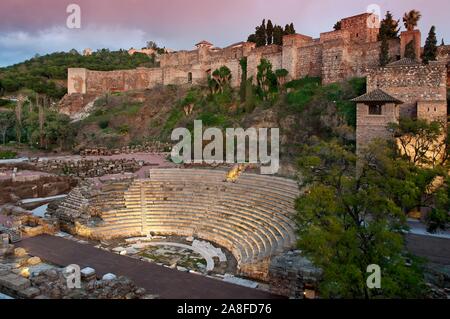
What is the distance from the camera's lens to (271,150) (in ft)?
86.8

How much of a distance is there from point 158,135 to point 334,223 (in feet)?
108

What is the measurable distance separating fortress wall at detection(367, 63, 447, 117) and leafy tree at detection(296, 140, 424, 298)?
12.6 metres

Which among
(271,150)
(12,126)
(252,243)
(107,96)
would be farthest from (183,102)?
(252,243)

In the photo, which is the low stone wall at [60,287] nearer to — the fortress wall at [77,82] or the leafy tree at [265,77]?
the leafy tree at [265,77]

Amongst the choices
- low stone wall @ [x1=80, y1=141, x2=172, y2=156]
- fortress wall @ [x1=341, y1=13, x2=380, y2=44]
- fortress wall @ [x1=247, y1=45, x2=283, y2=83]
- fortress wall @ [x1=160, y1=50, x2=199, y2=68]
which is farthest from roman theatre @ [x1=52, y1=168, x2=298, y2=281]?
fortress wall @ [x1=160, y1=50, x2=199, y2=68]

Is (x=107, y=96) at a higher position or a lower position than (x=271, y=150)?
higher

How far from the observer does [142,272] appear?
41.0 feet

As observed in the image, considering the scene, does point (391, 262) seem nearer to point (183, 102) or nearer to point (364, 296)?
point (364, 296)

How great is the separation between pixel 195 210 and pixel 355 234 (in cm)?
1188

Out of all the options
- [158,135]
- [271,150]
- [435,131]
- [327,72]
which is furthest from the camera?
[158,135]

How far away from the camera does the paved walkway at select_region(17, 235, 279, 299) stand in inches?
432

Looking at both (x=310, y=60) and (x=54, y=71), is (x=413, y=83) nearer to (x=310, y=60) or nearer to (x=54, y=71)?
(x=310, y=60)

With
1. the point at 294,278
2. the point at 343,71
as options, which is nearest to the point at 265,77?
the point at 343,71

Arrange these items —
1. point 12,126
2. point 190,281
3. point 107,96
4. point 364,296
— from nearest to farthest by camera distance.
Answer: point 364,296 → point 190,281 → point 12,126 → point 107,96
